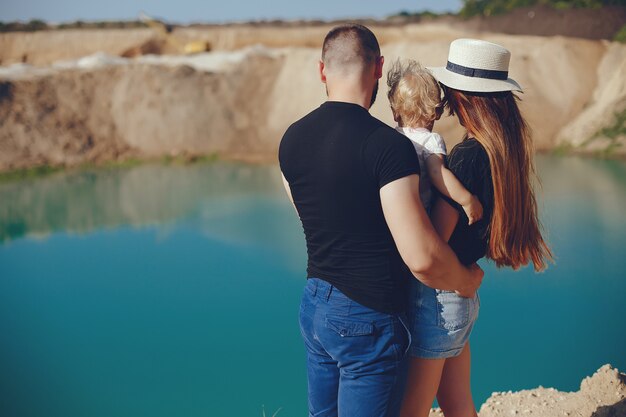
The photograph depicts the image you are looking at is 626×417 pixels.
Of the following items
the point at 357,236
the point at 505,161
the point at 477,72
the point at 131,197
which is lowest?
the point at 131,197

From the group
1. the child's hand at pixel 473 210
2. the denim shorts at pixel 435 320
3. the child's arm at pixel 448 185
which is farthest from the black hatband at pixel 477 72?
the denim shorts at pixel 435 320

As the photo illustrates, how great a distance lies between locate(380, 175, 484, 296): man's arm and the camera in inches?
75.4

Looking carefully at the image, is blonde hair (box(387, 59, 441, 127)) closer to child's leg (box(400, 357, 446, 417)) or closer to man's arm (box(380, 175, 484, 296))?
man's arm (box(380, 175, 484, 296))

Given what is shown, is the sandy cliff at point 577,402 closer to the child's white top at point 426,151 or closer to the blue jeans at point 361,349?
the blue jeans at point 361,349

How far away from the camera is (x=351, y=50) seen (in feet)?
6.77

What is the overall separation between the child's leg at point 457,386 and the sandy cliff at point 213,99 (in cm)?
1520

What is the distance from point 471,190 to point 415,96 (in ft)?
1.30

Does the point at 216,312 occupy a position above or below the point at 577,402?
below

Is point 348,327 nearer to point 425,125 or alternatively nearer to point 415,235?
point 415,235

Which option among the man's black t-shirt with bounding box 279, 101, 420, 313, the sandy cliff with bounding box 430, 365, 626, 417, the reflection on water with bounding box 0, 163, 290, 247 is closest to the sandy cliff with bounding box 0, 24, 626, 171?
the reflection on water with bounding box 0, 163, 290, 247

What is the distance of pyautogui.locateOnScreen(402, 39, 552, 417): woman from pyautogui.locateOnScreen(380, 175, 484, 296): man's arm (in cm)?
14

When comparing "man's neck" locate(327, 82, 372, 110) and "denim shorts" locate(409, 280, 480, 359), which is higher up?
"man's neck" locate(327, 82, 372, 110)

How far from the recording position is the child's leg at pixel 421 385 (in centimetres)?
228

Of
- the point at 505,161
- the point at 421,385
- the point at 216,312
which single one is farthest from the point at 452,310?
the point at 216,312
